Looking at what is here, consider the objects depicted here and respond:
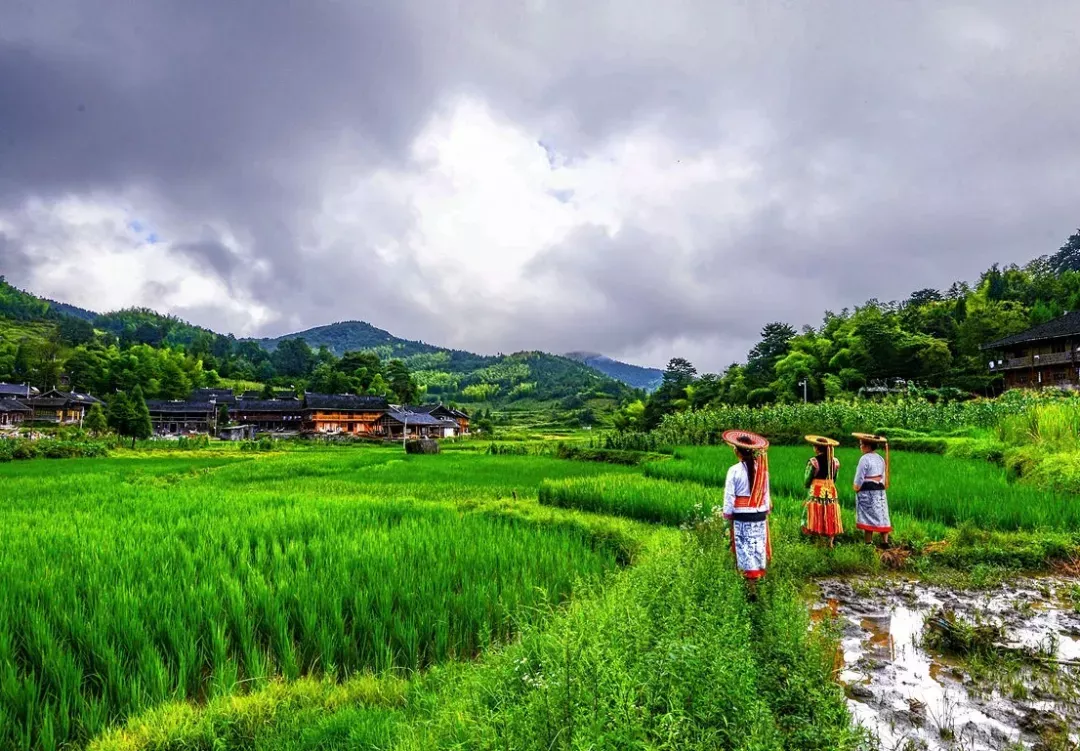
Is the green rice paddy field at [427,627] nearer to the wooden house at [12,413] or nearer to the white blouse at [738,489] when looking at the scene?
the white blouse at [738,489]

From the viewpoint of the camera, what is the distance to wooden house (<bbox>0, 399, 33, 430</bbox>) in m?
41.7

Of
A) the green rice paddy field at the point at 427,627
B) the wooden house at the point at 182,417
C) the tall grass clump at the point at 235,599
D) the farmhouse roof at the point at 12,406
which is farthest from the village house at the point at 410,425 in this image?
the tall grass clump at the point at 235,599

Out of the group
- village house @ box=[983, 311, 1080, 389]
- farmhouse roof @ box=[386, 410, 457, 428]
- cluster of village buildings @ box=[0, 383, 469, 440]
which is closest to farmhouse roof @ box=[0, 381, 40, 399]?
cluster of village buildings @ box=[0, 383, 469, 440]

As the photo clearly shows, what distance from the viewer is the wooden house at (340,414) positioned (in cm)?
5047

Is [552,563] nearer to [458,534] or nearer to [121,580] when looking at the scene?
[458,534]

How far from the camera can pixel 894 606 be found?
4.54 m

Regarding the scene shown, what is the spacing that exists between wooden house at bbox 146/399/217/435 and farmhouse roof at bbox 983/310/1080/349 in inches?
2487

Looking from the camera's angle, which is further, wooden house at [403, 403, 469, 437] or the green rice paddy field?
wooden house at [403, 403, 469, 437]

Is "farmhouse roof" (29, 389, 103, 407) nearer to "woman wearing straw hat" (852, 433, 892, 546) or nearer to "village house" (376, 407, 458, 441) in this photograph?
→ "village house" (376, 407, 458, 441)

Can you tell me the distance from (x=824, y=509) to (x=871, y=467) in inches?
30.2

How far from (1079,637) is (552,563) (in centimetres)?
427

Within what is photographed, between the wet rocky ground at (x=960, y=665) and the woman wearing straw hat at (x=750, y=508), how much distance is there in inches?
24.8

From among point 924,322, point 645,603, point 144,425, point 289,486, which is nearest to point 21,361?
point 144,425

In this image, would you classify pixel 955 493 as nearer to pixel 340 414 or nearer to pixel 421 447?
pixel 421 447
